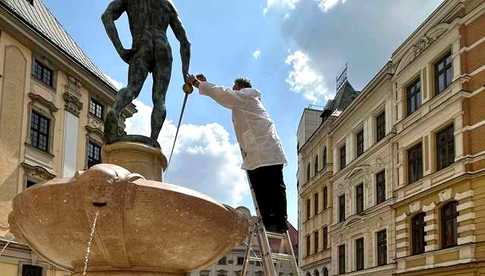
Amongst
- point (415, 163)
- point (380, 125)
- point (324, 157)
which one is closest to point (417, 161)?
point (415, 163)

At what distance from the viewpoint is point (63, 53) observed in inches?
1246

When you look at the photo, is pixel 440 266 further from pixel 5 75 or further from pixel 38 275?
pixel 5 75

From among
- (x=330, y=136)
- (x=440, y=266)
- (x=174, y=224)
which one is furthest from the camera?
(x=330, y=136)

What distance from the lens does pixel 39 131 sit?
30.3 m

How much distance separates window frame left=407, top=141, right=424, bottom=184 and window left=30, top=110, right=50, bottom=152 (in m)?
16.0

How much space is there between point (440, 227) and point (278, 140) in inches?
776

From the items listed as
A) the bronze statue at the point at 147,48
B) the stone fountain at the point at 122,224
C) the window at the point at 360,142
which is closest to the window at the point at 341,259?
the window at the point at 360,142

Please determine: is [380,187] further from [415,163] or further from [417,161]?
[417,161]

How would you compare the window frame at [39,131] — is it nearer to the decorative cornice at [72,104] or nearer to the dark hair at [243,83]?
the decorative cornice at [72,104]

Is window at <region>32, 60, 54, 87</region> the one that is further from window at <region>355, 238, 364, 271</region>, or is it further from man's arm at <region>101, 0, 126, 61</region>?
man's arm at <region>101, 0, 126, 61</region>

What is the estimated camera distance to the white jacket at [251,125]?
6.54 meters

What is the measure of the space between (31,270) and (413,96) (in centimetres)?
1752

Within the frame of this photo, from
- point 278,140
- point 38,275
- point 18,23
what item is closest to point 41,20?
point 18,23

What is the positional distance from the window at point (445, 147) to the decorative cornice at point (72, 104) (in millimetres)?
17094
